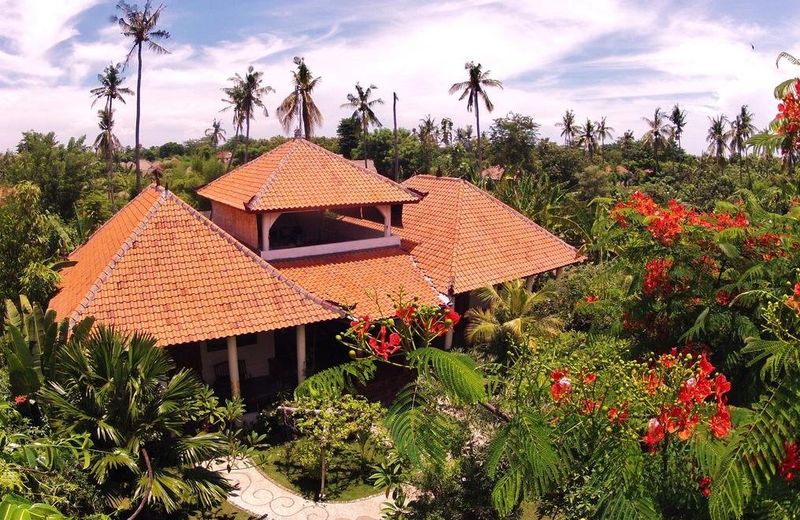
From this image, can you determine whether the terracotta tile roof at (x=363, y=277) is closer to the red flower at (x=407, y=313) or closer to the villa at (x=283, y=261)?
the villa at (x=283, y=261)

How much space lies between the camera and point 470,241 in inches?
728

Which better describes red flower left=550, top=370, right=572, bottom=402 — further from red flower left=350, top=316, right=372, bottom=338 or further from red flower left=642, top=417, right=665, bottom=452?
red flower left=350, top=316, right=372, bottom=338

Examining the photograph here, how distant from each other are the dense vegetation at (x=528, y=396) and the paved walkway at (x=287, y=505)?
53 cm

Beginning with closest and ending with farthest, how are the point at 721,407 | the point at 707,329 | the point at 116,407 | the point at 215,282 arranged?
1. the point at 721,407
2. the point at 707,329
3. the point at 116,407
4. the point at 215,282

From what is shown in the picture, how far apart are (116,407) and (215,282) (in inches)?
205

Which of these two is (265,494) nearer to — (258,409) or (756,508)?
(258,409)

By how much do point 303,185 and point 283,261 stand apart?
2.38 metres

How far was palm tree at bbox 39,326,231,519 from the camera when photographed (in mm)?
8305

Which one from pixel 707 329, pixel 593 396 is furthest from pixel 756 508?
pixel 707 329

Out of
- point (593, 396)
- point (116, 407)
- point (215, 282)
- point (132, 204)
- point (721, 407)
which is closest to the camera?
point (721, 407)

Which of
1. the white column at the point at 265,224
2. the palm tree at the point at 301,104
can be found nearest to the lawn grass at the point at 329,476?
the white column at the point at 265,224

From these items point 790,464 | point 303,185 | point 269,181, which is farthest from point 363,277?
point 790,464

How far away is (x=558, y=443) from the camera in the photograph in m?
4.77

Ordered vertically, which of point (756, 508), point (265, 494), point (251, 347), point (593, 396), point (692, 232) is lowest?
point (265, 494)
